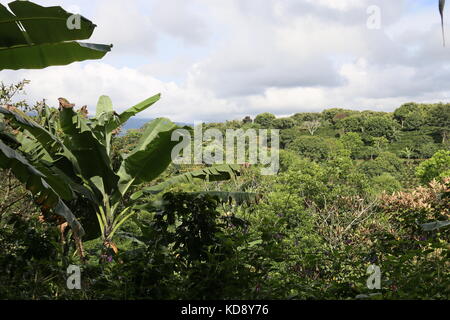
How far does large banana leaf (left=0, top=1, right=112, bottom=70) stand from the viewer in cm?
411

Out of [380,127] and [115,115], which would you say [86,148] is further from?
[380,127]

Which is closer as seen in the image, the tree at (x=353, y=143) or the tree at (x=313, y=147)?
the tree at (x=313, y=147)

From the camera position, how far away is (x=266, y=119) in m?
78.7

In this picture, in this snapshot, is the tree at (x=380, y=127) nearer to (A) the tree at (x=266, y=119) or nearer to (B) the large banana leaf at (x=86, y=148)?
(A) the tree at (x=266, y=119)

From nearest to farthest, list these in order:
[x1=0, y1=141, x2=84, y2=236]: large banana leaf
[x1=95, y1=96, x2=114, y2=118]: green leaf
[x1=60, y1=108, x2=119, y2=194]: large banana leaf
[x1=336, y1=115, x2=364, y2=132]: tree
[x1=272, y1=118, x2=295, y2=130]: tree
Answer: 1. [x1=0, y1=141, x2=84, y2=236]: large banana leaf
2. [x1=60, y1=108, x2=119, y2=194]: large banana leaf
3. [x1=95, y1=96, x2=114, y2=118]: green leaf
4. [x1=336, y1=115, x2=364, y2=132]: tree
5. [x1=272, y1=118, x2=295, y2=130]: tree

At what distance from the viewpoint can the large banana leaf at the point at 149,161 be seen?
5645mm

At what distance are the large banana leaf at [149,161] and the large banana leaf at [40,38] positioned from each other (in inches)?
51.4

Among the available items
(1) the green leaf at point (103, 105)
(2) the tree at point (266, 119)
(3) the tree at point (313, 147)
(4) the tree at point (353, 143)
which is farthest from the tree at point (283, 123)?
(1) the green leaf at point (103, 105)

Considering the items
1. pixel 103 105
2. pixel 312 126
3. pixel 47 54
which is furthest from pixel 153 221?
pixel 312 126

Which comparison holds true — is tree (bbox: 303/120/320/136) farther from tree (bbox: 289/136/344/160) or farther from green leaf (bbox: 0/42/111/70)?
green leaf (bbox: 0/42/111/70)

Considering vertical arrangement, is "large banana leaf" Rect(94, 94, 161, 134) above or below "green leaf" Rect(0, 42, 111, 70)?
below

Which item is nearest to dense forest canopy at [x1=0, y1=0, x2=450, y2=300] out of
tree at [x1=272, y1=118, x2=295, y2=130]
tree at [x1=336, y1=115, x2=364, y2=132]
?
tree at [x1=336, y1=115, x2=364, y2=132]

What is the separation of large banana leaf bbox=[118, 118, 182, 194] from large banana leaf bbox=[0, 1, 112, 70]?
1.31m
